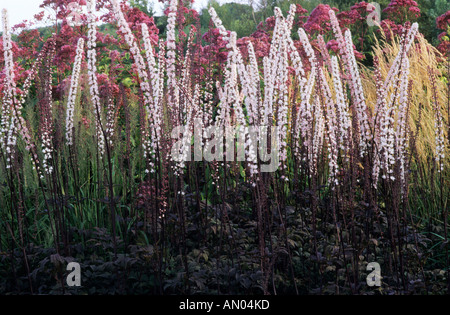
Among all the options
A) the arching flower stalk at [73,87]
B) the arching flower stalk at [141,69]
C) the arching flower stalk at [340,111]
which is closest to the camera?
the arching flower stalk at [141,69]

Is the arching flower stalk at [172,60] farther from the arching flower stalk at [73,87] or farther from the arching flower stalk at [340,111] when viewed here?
the arching flower stalk at [340,111]

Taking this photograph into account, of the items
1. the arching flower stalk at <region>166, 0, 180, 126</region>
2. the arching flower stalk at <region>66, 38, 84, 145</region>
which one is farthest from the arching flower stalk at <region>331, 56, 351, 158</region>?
the arching flower stalk at <region>66, 38, 84, 145</region>

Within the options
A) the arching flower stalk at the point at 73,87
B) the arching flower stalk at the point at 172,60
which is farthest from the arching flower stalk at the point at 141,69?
the arching flower stalk at the point at 73,87

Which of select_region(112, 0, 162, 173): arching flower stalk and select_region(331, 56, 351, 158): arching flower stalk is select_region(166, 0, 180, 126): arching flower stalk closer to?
select_region(112, 0, 162, 173): arching flower stalk

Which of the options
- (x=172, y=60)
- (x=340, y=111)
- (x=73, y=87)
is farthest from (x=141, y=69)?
(x=340, y=111)

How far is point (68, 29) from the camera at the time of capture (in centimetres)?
663

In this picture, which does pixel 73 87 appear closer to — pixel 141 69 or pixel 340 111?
pixel 141 69

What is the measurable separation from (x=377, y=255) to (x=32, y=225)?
3325 mm

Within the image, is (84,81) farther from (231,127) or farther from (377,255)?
(377,255)

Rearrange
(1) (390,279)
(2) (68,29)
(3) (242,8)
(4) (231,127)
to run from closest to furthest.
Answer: (1) (390,279) < (4) (231,127) < (2) (68,29) < (3) (242,8)

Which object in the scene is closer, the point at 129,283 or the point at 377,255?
the point at 129,283

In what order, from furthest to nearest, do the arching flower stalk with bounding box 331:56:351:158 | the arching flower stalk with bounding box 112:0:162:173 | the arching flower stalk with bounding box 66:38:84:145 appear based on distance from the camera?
the arching flower stalk with bounding box 66:38:84:145, the arching flower stalk with bounding box 331:56:351:158, the arching flower stalk with bounding box 112:0:162:173

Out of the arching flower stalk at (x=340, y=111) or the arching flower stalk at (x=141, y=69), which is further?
the arching flower stalk at (x=340, y=111)
